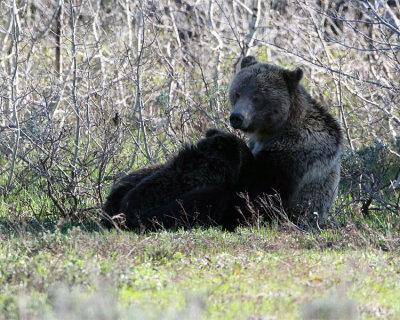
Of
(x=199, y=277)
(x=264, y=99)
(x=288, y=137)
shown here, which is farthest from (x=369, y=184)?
(x=199, y=277)

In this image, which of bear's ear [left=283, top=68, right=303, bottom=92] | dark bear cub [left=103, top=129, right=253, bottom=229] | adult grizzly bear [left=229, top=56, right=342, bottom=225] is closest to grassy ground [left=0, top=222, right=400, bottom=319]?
dark bear cub [left=103, top=129, right=253, bottom=229]

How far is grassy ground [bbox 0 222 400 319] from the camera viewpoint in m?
3.64

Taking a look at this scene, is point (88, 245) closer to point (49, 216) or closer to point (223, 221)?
point (223, 221)

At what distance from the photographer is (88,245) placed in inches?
207

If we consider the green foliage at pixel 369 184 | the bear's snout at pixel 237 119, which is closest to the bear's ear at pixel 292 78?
the bear's snout at pixel 237 119

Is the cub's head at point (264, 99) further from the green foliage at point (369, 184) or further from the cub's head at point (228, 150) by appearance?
the green foliage at point (369, 184)

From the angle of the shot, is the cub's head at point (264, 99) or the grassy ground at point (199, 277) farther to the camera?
the cub's head at point (264, 99)

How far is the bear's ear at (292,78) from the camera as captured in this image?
7.23 metres

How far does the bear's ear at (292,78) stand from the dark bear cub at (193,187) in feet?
3.22

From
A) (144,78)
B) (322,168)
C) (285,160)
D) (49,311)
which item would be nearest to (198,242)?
(285,160)

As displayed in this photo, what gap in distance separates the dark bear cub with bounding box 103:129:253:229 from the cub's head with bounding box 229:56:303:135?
39 cm

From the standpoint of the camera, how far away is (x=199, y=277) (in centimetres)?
474

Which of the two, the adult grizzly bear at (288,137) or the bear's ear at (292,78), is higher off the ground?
the bear's ear at (292,78)

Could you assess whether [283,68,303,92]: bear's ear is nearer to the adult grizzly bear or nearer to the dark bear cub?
the adult grizzly bear
